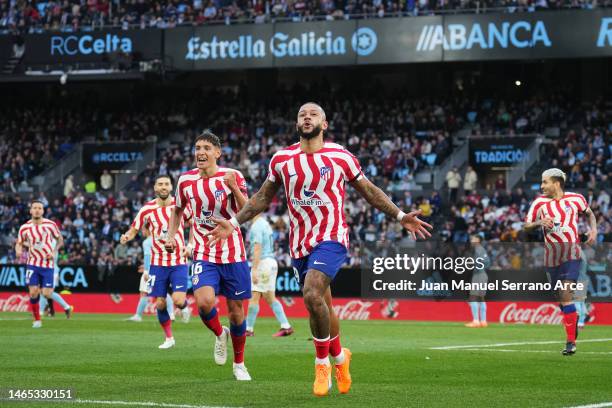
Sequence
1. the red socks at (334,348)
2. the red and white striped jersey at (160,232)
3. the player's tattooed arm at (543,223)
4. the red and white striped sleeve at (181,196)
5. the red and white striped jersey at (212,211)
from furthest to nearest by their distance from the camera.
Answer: the red and white striped jersey at (160,232) < the player's tattooed arm at (543,223) < the red and white striped sleeve at (181,196) < the red and white striped jersey at (212,211) < the red socks at (334,348)

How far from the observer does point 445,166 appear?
41.6 meters

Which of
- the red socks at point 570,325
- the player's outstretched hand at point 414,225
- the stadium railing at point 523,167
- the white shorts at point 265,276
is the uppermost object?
the stadium railing at point 523,167

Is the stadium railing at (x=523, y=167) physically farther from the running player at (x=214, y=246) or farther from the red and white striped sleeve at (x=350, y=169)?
the red and white striped sleeve at (x=350, y=169)

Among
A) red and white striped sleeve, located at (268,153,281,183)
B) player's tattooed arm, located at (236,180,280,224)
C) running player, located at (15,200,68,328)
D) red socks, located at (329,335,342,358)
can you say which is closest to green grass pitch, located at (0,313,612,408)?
red socks, located at (329,335,342,358)

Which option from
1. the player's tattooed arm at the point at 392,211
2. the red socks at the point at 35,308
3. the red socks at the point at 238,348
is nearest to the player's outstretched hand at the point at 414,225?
the player's tattooed arm at the point at 392,211

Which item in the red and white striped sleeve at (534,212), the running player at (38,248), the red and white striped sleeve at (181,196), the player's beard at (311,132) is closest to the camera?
the player's beard at (311,132)

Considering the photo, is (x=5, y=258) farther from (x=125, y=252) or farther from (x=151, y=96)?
(x=151, y=96)

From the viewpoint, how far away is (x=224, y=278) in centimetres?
1325

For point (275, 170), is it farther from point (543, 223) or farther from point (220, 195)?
point (543, 223)

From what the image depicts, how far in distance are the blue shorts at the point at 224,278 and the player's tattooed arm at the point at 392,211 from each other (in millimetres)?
2448

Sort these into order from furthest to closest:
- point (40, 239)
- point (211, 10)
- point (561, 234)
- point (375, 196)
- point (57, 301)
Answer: point (211, 10), point (57, 301), point (40, 239), point (561, 234), point (375, 196)

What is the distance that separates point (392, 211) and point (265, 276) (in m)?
11.4

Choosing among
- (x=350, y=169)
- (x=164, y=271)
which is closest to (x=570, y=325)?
(x=164, y=271)

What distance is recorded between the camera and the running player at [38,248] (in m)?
25.6
